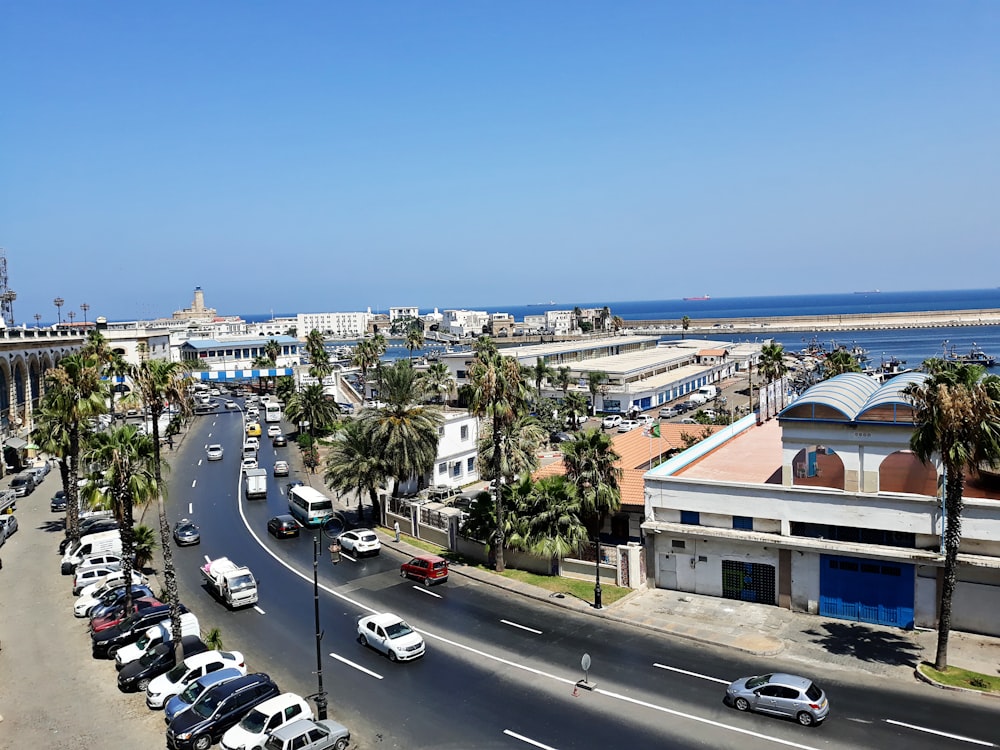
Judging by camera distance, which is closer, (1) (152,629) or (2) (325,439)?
(1) (152,629)

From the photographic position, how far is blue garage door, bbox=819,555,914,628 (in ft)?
104

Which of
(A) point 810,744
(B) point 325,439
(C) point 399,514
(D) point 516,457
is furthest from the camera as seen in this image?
(B) point 325,439

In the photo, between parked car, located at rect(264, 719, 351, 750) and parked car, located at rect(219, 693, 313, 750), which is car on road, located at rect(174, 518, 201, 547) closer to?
parked car, located at rect(219, 693, 313, 750)

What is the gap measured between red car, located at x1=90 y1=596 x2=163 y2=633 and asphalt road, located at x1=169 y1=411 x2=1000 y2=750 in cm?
280

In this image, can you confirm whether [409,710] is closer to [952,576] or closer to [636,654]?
[636,654]

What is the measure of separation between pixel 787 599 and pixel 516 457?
17.9m

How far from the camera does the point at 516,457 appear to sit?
46.4 metres

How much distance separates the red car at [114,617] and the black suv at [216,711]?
1013 centimetres

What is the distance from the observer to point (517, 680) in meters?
28.4

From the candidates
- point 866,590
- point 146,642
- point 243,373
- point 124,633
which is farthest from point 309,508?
point 243,373

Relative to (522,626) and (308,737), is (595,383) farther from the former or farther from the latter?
(308,737)

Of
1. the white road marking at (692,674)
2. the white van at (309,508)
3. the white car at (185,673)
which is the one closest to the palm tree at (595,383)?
the white van at (309,508)

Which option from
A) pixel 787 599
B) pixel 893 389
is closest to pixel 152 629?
pixel 787 599

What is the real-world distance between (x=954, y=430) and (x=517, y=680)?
18147 millimetres
